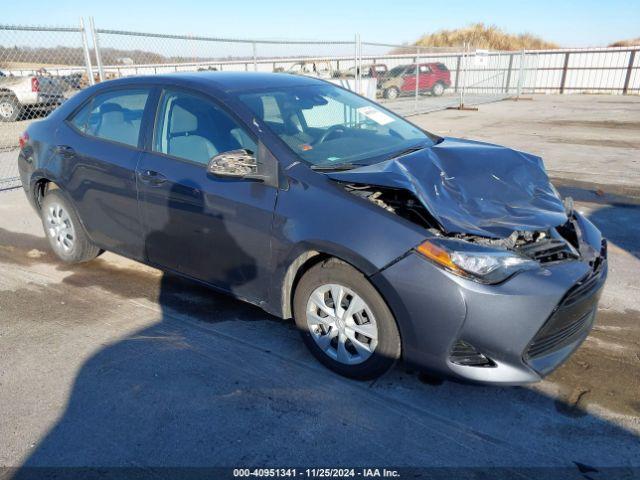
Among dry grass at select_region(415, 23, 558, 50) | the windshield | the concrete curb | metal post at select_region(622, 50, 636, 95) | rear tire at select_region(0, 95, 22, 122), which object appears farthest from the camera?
dry grass at select_region(415, 23, 558, 50)

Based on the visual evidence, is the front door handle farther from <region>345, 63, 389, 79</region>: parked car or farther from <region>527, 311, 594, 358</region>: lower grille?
<region>345, 63, 389, 79</region>: parked car

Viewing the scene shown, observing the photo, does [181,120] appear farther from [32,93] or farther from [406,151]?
[32,93]

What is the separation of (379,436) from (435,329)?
603 mm

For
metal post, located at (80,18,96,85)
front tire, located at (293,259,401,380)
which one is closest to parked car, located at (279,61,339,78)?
metal post, located at (80,18,96,85)

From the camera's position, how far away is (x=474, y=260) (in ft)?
7.99

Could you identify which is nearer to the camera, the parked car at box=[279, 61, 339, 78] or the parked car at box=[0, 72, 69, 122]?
the parked car at box=[0, 72, 69, 122]

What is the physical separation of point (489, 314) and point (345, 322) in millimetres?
803

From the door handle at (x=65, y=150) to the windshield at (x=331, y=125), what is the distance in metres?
1.74

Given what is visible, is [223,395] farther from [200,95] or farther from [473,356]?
[200,95]

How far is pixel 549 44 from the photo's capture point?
5350 cm

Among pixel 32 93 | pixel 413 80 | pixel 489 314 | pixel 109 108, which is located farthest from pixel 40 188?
pixel 413 80

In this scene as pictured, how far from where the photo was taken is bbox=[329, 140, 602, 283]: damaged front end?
2465 millimetres

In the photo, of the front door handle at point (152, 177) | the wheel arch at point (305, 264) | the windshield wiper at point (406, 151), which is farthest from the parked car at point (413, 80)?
the wheel arch at point (305, 264)

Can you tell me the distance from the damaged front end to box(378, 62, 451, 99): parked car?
14.0 m
